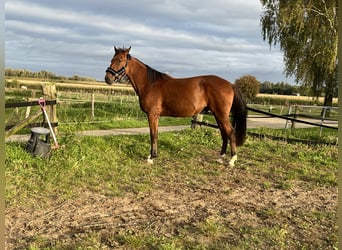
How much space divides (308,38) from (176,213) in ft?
58.2

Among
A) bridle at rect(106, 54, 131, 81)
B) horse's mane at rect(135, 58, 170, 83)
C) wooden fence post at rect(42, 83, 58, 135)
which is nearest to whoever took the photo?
bridle at rect(106, 54, 131, 81)

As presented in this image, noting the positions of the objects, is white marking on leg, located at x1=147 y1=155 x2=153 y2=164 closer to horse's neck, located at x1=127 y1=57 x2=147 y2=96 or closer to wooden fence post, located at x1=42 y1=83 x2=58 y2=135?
horse's neck, located at x1=127 y1=57 x2=147 y2=96

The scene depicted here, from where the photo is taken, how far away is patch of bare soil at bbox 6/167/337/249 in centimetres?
309

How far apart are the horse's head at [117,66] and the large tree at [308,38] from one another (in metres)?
10.9

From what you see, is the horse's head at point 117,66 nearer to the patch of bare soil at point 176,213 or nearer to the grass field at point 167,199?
the grass field at point 167,199

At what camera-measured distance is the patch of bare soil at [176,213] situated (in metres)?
3.09

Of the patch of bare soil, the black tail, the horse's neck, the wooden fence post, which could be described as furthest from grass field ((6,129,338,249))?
the horse's neck

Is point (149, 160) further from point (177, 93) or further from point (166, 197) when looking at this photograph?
point (166, 197)

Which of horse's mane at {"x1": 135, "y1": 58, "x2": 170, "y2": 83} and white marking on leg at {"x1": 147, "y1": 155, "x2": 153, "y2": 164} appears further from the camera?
horse's mane at {"x1": 135, "y1": 58, "x2": 170, "y2": 83}

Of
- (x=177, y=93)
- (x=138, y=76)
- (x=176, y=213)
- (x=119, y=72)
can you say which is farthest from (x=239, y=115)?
(x=176, y=213)

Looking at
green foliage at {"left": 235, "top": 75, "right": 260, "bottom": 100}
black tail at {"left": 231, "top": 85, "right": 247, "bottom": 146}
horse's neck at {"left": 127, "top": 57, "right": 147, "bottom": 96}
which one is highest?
green foliage at {"left": 235, "top": 75, "right": 260, "bottom": 100}

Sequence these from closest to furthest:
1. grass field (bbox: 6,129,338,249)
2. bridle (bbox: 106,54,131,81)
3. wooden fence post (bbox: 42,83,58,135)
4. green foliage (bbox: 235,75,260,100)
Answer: grass field (bbox: 6,129,338,249), bridle (bbox: 106,54,131,81), wooden fence post (bbox: 42,83,58,135), green foliage (bbox: 235,75,260,100)

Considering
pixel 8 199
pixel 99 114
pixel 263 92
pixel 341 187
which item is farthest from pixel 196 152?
pixel 263 92

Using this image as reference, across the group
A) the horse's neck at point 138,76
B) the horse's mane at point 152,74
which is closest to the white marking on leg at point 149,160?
the horse's neck at point 138,76
